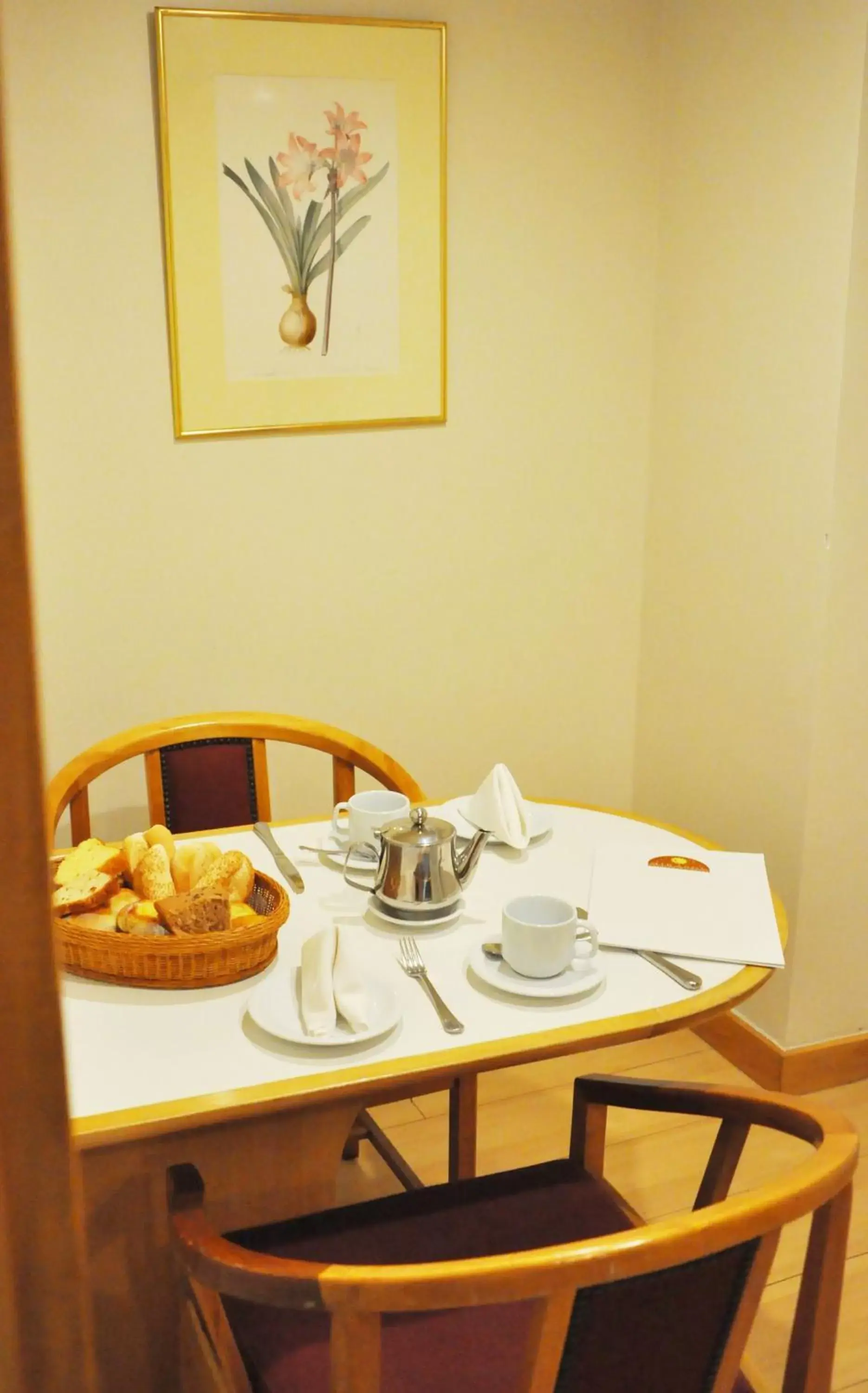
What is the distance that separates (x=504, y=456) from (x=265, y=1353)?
6.54ft

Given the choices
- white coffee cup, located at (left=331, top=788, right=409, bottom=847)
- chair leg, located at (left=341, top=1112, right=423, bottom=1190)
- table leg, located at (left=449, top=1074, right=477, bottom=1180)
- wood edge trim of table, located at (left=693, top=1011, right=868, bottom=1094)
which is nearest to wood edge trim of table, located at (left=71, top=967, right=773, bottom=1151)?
white coffee cup, located at (left=331, top=788, right=409, bottom=847)

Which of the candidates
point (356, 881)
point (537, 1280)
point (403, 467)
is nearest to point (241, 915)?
point (356, 881)

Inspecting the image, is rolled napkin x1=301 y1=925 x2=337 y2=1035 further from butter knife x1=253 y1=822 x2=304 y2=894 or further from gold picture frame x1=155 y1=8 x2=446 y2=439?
gold picture frame x1=155 y1=8 x2=446 y2=439

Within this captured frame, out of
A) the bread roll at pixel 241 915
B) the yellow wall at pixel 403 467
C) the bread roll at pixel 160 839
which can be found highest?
the yellow wall at pixel 403 467

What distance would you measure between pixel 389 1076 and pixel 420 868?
366 mm

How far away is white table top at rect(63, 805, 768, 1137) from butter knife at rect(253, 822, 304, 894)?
0.03 m

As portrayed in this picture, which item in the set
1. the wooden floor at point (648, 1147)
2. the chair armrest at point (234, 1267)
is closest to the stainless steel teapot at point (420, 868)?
the chair armrest at point (234, 1267)

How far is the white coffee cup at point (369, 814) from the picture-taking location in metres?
1.80

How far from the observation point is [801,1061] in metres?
2.60

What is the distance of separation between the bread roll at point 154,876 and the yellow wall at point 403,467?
1.03m

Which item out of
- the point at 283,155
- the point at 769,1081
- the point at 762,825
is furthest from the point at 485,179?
the point at 769,1081

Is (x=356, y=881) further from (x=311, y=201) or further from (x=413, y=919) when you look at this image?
(x=311, y=201)

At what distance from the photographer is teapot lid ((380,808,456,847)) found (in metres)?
1.60

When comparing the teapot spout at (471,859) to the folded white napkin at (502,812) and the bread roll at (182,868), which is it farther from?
the bread roll at (182,868)
